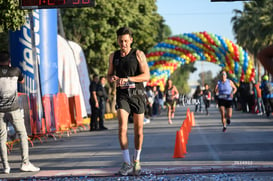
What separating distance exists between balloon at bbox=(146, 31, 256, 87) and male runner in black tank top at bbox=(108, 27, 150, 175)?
86.9 feet

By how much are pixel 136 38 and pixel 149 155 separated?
31.4 metres

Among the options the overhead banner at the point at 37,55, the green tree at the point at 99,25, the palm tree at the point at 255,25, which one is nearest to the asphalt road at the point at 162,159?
the overhead banner at the point at 37,55

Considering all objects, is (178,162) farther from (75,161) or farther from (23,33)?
(23,33)

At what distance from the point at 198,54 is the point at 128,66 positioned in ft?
94.4

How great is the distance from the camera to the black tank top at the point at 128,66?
8.60m

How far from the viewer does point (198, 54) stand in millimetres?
37062

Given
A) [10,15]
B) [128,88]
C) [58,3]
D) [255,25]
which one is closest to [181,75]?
[255,25]

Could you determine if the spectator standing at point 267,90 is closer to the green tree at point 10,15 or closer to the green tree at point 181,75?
the green tree at point 10,15

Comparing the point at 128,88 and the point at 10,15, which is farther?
the point at 10,15

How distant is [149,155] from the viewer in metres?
11.5

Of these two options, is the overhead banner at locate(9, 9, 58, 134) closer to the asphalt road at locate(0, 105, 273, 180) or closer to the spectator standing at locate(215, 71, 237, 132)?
the asphalt road at locate(0, 105, 273, 180)

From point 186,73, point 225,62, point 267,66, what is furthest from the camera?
point 186,73

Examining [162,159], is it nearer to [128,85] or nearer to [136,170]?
[136,170]

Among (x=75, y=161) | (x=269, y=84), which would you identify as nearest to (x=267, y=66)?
(x=75, y=161)
